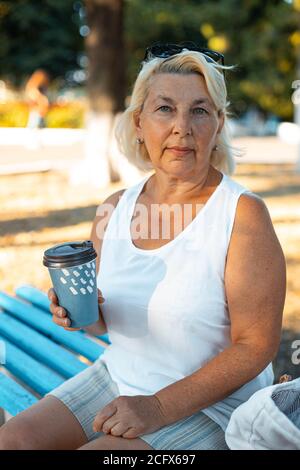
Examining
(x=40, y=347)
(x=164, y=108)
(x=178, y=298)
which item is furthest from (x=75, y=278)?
(x=40, y=347)

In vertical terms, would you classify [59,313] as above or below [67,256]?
below

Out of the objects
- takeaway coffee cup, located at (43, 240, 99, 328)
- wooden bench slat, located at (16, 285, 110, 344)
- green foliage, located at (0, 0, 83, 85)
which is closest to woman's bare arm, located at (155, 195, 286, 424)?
takeaway coffee cup, located at (43, 240, 99, 328)

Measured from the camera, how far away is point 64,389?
209 cm

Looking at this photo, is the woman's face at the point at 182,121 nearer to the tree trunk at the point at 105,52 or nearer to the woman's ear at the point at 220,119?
the woman's ear at the point at 220,119

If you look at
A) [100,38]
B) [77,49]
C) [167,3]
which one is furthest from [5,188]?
[77,49]

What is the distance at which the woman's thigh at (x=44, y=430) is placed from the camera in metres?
1.88

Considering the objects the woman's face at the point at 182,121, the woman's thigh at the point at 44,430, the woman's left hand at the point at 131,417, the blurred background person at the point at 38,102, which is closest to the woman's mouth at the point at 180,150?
the woman's face at the point at 182,121

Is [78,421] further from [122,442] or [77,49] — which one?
[77,49]

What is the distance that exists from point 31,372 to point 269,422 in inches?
61.6

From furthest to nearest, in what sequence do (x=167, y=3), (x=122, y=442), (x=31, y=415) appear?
(x=167, y=3)
(x=31, y=415)
(x=122, y=442)

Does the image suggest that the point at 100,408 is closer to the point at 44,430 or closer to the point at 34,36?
the point at 44,430

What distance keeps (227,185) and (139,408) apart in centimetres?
76

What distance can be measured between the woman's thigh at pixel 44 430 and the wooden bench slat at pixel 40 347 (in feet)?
2.23

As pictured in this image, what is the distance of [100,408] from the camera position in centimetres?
204
